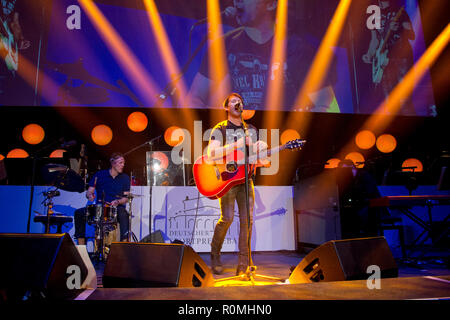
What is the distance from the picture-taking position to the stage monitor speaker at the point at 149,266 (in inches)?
61.8

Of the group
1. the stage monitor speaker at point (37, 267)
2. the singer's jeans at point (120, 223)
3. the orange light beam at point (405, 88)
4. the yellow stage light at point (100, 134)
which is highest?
the orange light beam at point (405, 88)

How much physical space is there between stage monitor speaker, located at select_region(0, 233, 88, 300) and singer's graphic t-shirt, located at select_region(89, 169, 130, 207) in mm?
3684

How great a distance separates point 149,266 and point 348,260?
3.65ft

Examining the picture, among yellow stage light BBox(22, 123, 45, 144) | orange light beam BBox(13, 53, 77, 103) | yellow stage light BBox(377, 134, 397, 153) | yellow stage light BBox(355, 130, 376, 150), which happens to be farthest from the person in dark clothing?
yellow stage light BBox(22, 123, 45, 144)

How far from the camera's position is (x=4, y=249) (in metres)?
1.32

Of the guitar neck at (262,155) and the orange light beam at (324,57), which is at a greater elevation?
the orange light beam at (324,57)

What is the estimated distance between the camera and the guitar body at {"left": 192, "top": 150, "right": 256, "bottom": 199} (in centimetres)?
329

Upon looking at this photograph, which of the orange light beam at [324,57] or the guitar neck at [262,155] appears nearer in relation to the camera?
the guitar neck at [262,155]

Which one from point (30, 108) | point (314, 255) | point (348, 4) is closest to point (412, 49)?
point (348, 4)

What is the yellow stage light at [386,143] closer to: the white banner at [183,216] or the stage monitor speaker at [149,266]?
the white banner at [183,216]

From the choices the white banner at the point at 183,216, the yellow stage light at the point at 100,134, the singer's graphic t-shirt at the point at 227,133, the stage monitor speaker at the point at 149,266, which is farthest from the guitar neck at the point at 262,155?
the yellow stage light at the point at 100,134

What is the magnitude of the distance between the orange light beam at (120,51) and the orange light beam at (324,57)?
111 inches

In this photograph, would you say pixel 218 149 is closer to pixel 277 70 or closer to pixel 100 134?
pixel 277 70
